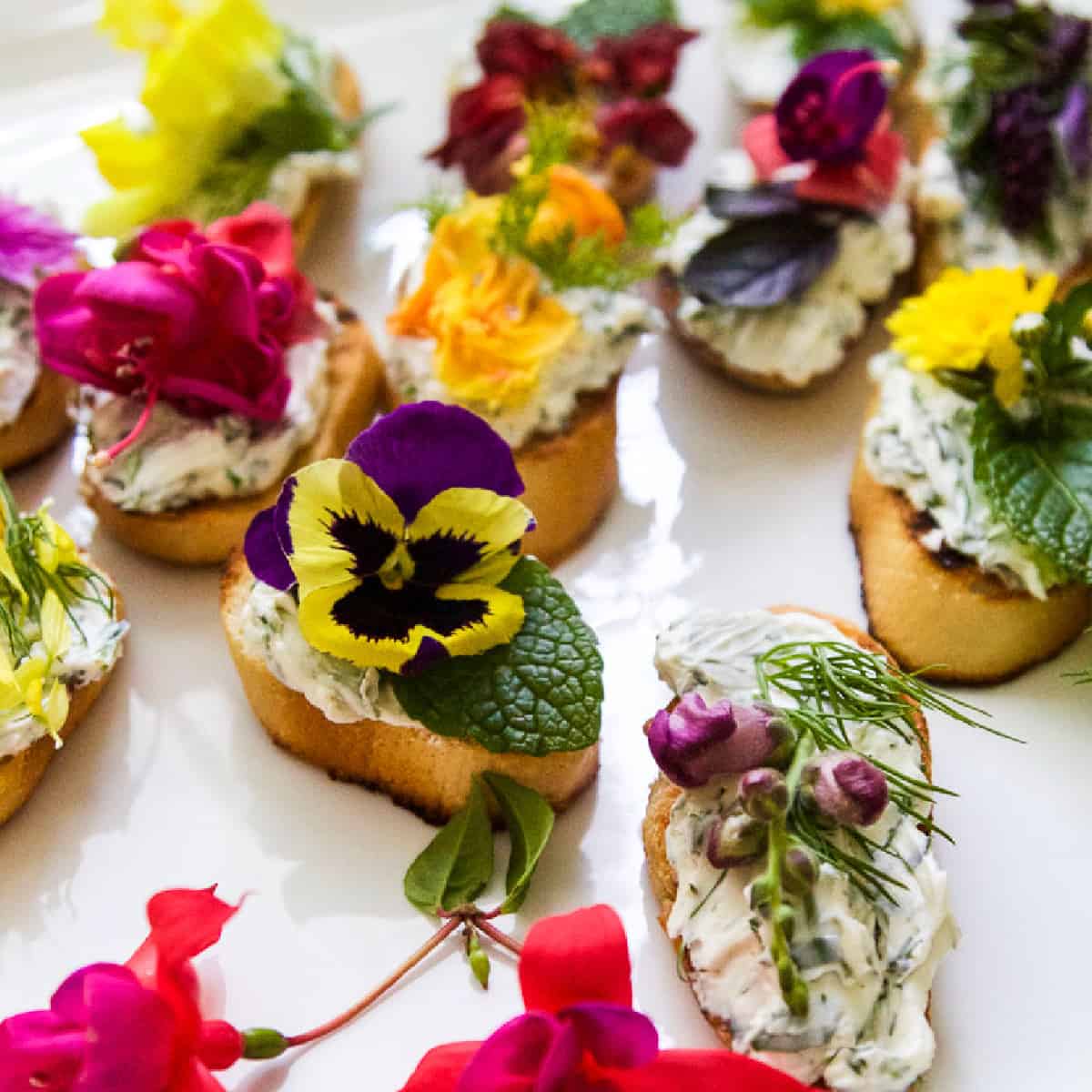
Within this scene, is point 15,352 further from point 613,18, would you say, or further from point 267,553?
point 613,18

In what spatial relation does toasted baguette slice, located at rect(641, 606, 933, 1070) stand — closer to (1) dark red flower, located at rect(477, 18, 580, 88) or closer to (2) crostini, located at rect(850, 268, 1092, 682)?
(2) crostini, located at rect(850, 268, 1092, 682)

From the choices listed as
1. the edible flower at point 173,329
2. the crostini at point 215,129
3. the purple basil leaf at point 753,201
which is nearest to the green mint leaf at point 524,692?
Result: the edible flower at point 173,329

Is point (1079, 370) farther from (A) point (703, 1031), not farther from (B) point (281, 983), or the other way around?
(B) point (281, 983)

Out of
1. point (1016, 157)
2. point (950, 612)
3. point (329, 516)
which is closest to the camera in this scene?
point (329, 516)

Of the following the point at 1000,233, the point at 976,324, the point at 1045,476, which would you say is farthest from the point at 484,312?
the point at 1000,233

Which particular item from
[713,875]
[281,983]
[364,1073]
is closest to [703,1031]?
[713,875]
